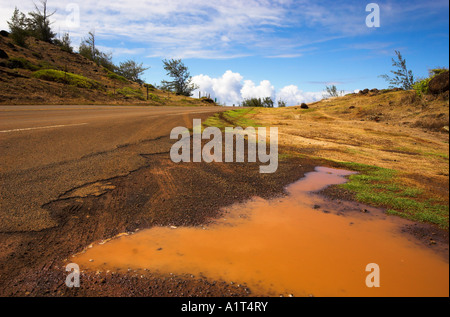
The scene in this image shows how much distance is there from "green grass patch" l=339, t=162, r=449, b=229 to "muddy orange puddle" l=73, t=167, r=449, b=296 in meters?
0.25

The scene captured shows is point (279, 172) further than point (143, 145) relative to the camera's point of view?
No

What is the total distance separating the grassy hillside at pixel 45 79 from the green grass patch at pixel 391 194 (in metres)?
19.0

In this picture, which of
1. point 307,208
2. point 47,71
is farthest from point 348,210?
point 47,71

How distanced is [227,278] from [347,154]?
18.6 feet

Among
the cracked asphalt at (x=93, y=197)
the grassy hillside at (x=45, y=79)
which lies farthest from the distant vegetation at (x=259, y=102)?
the cracked asphalt at (x=93, y=197)

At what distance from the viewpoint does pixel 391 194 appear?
12.0ft

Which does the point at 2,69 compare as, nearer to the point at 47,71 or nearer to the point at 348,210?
the point at 47,71

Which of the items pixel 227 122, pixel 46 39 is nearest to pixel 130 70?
pixel 46 39

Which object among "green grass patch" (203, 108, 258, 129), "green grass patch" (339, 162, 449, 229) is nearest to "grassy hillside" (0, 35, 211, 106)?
"green grass patch" (203, 108, 258, 129)

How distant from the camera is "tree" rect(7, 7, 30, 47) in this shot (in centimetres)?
3253

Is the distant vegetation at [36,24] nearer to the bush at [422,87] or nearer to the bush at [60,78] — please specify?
the bush at [60,78]

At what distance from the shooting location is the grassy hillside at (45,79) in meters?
18.8

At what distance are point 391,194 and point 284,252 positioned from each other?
2.08m
